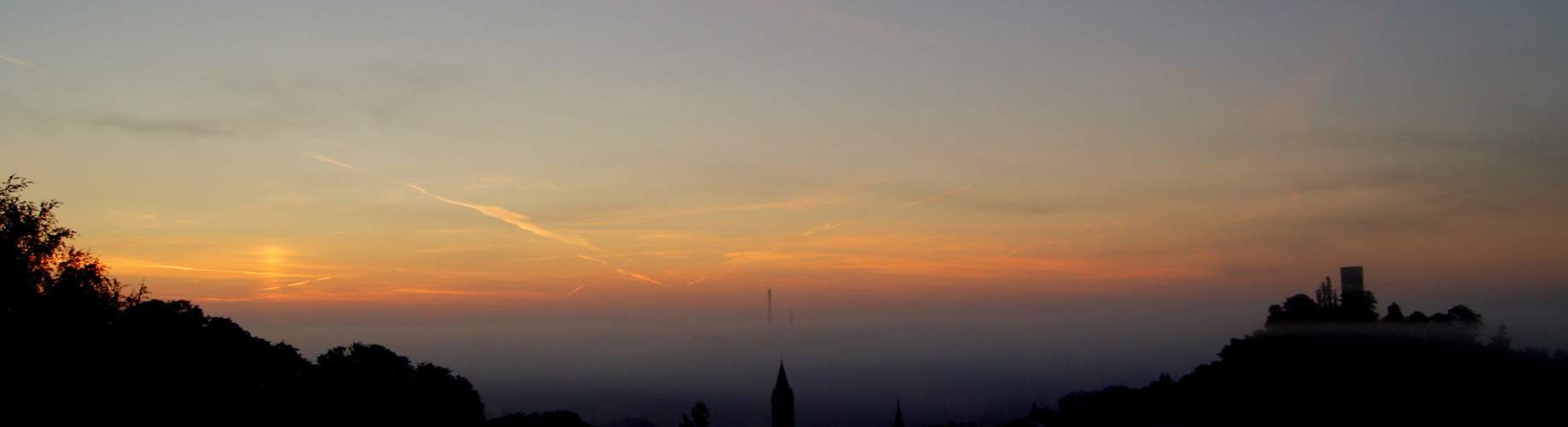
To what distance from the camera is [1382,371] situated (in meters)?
150

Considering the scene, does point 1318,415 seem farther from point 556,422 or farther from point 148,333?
point 148,333

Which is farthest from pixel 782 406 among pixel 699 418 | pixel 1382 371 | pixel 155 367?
pixel 1382 371

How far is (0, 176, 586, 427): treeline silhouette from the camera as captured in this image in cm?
3650

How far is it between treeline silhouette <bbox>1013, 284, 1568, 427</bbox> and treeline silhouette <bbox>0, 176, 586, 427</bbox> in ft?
461

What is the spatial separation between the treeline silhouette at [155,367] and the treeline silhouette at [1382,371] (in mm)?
140639

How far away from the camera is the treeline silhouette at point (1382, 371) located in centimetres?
14475

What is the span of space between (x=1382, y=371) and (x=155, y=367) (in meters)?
167

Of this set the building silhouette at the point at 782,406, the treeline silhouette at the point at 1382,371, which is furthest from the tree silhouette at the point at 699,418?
the treeline silhouette at the point at 1382,371

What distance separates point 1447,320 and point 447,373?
158m

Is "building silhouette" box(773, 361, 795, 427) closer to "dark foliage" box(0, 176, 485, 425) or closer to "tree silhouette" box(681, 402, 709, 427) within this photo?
"tree silhouette" box(681, 402, 709, 427)

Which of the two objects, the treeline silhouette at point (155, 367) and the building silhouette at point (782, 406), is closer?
the treeline silhouette at point (155, 367)

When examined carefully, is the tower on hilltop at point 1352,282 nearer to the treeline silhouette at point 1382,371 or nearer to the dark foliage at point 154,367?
the treeline silhouette at point 1382,371

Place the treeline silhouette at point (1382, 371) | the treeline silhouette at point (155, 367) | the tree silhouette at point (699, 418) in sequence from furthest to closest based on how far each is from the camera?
the treeline silhouette at point (1382, 371)
the tree silhouette at point (699, 418)
the treeline silhouette at point (155, 367)

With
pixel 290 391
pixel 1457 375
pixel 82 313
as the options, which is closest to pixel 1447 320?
pixel 1457 375
